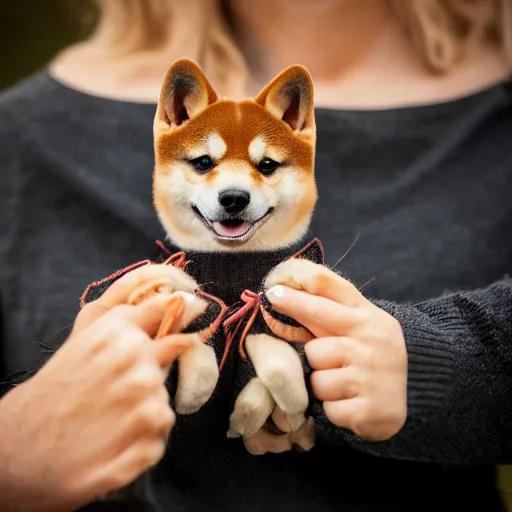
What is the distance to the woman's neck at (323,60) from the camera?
1.65 feet

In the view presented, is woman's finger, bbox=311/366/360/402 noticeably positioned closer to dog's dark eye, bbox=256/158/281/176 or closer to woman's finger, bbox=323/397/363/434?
woman's finger, bbox=323/397/363/434

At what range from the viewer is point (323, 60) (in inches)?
20.7

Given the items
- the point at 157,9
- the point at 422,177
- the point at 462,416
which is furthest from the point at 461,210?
the point at 157,9

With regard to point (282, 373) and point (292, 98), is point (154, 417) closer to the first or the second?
point (282, 373)

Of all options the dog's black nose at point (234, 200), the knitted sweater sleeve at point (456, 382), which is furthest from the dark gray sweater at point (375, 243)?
the dog's black nose at point (234, 200)

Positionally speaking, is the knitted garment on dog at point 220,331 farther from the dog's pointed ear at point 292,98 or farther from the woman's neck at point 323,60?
the woman's neck at point 323,60

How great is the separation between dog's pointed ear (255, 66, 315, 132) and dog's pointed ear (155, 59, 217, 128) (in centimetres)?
3

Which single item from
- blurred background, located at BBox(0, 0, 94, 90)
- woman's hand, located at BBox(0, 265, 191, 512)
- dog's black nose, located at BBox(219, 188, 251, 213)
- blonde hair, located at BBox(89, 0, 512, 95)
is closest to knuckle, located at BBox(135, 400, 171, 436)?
woman's hand, located at BBox(0, 265, 191, 512)

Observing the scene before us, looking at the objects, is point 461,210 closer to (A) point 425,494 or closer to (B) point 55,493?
(A) point 425,494

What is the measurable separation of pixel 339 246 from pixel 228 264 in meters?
0.13

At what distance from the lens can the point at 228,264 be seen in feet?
1.14

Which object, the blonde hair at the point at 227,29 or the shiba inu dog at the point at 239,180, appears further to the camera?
the blonde hair at the point at 227,29

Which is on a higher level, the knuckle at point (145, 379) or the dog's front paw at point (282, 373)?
the knuckle at point (145, 379)

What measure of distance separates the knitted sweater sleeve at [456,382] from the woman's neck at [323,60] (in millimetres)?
198
